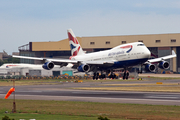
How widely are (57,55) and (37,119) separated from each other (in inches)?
6524

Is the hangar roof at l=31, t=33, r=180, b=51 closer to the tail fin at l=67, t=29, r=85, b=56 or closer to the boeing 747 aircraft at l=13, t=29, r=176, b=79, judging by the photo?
the tail fin at l=67, t=29, r=85, b=56

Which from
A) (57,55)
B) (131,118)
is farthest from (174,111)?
(57,55)

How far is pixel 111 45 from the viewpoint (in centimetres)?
16325

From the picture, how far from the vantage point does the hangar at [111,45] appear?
6078 inches

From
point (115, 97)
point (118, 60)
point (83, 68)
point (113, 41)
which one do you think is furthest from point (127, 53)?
point (113, 41)

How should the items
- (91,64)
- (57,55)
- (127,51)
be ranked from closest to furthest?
(127,51)
(91,64)
(57,55)

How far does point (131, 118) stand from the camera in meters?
25.7

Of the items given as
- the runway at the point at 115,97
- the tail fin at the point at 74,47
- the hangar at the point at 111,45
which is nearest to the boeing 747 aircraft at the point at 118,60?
the tail fin at the point at 74,47

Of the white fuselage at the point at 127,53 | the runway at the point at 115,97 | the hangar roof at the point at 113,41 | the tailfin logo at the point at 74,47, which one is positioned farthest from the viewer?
the hangar roof at the point at 113,41

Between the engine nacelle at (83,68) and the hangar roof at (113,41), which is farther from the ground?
the hangar roof at (113,41)

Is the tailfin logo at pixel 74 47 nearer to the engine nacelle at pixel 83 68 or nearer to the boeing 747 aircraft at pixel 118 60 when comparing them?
the boeing 747 aircraft at pixel 118 60

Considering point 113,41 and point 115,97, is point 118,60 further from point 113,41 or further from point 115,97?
point 113,41

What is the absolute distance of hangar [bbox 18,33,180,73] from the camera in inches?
6078

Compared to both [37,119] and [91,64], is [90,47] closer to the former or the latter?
[91,64]
